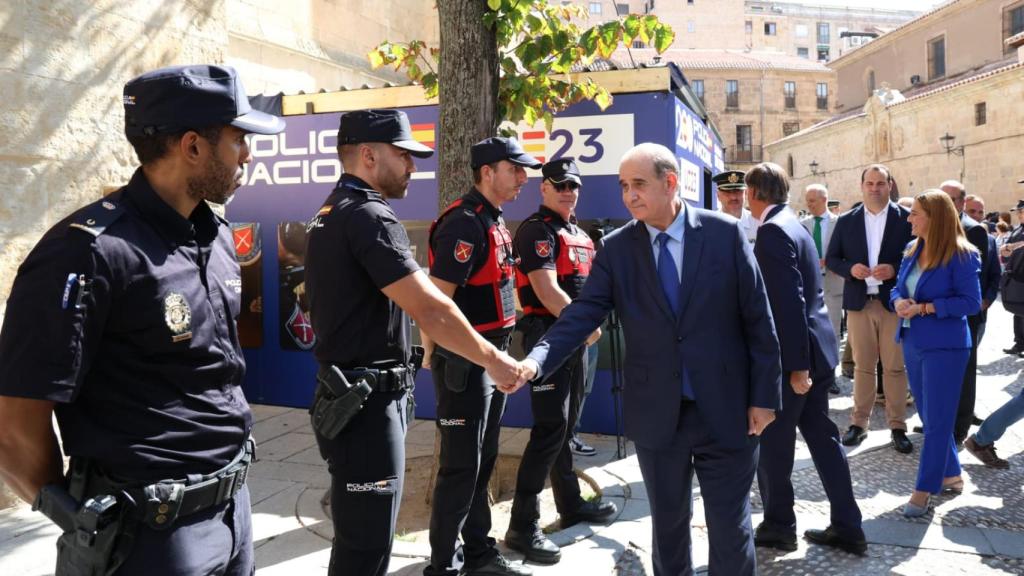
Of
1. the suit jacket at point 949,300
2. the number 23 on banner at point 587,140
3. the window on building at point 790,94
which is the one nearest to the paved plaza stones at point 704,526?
the suit jacket at point 949,300

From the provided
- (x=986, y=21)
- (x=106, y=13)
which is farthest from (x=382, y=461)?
(x=986, y=21)

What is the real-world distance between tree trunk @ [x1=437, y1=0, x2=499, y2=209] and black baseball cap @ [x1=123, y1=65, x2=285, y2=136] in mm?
2817

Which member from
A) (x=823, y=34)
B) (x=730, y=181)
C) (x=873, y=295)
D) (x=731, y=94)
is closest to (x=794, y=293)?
(x=730, y=181)

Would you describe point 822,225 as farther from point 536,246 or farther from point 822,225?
point 536,246

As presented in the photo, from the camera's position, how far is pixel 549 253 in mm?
4559

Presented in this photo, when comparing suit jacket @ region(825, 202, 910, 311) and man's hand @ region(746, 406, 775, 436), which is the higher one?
suit jacket @ region(825, 202, 910, 311)

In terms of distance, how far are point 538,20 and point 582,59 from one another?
497mm

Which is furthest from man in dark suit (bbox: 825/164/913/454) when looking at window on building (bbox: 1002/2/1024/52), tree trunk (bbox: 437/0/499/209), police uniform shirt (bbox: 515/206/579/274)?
window on building (bbox: 1002/2/1024/52)

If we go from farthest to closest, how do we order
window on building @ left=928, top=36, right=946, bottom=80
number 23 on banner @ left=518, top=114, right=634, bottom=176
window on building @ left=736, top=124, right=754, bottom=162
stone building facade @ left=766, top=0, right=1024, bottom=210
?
window on building @ left=736, top=124, right=754, bottom=162 → window on building @ left=928, top=36, right=946, bottom=80 → stone building facade @ left=766, top=0, right=1024, bottom=210 → number 23 on banner @ left=518, top=114, right=634, bottom=176

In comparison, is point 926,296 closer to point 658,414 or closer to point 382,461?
point 658,414

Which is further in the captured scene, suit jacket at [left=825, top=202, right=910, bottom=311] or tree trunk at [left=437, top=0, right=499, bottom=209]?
suit jacket at [left=825, top=202, right=910, bottom=311]

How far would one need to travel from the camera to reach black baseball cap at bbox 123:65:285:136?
6.31ft

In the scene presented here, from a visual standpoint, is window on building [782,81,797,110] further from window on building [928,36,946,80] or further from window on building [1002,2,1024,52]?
window on building [1002,2,1024,52]

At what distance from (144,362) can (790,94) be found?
64.0m
